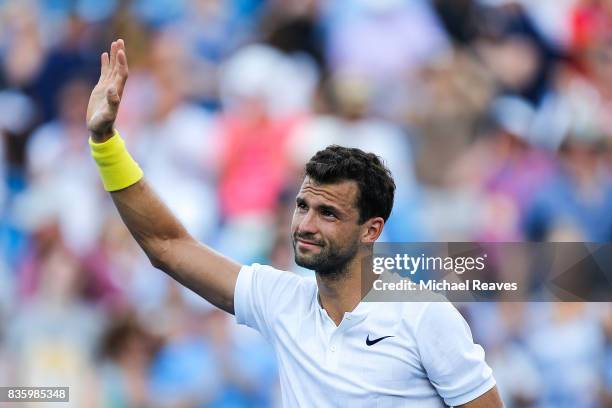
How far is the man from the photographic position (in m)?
3.48

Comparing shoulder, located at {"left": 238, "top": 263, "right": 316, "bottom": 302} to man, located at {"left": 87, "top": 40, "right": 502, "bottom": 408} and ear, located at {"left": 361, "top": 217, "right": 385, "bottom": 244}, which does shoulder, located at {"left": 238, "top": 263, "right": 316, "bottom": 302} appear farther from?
ear, located at {"left": 361, "top": 217, "right": 385, "bottom": 244}

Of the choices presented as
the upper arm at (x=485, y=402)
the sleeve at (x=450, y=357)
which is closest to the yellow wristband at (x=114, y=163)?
the sleeve at (x=450, y=357)

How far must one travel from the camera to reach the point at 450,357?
3.43 m

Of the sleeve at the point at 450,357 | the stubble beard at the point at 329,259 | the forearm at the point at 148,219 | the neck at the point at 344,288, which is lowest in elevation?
the sleeve at the point at 450,357

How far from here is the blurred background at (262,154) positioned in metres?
6.88

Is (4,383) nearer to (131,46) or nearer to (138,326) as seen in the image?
(138,326)

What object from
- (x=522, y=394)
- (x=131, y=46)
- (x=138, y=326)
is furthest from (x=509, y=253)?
(x=131, y=46)

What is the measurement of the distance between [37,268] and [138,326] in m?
0.89

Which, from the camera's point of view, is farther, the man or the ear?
the ear

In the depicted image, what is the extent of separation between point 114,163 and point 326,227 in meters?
0.84

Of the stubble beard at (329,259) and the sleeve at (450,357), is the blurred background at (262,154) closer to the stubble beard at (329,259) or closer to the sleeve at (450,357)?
the stubble beard at (329,259)

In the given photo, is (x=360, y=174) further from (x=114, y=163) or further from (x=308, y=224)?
(x=114, y=163)

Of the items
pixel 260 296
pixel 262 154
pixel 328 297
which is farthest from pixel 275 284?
pixel 262 154

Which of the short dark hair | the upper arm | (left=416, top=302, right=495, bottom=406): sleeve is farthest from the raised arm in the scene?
the upper arm
